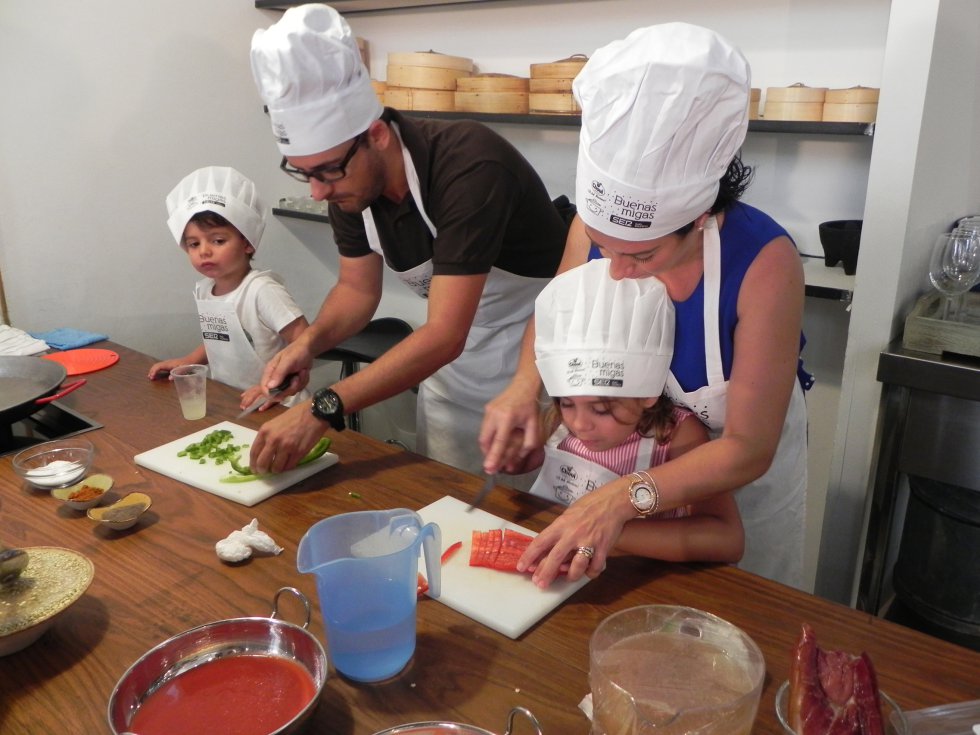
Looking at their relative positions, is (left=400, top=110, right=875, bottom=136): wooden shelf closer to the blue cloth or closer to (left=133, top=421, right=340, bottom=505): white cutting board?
(left=133, top=421, right=340, bottom=505): white cutting board

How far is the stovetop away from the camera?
1670 mm

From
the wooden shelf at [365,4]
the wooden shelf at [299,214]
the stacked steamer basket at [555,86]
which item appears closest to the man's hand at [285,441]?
the stacked steamer basket at [555,86]

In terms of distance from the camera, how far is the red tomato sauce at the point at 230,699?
0.82 metres

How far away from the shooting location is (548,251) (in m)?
1.95

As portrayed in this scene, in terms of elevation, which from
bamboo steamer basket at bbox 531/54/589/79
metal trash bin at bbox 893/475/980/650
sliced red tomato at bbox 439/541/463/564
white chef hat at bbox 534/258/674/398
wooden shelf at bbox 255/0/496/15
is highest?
wooden shelf at bbox 255/0/496/15

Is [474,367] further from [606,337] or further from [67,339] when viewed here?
[67,339]

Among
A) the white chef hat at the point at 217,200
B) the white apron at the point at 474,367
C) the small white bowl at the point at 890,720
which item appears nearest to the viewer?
the small white bowl at the point at 890,720

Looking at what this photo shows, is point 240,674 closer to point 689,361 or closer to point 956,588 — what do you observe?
point 689,361

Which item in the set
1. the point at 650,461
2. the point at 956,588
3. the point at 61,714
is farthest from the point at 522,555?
the point at 956,588

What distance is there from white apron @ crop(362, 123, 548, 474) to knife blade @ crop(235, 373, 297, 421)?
39 centimetres

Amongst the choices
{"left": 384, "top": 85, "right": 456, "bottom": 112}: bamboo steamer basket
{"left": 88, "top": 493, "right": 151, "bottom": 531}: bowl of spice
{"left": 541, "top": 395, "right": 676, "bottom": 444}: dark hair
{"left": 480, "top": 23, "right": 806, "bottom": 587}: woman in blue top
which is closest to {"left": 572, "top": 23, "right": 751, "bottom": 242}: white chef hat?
{"left": 480, "top": 23, "right": 806, "bottom": 587}: woman in blue top

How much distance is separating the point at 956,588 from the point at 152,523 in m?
1.88

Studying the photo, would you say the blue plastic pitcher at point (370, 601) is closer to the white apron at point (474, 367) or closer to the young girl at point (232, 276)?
the white apron at point (474, 367)

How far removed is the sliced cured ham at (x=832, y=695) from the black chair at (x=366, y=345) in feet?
5.97
